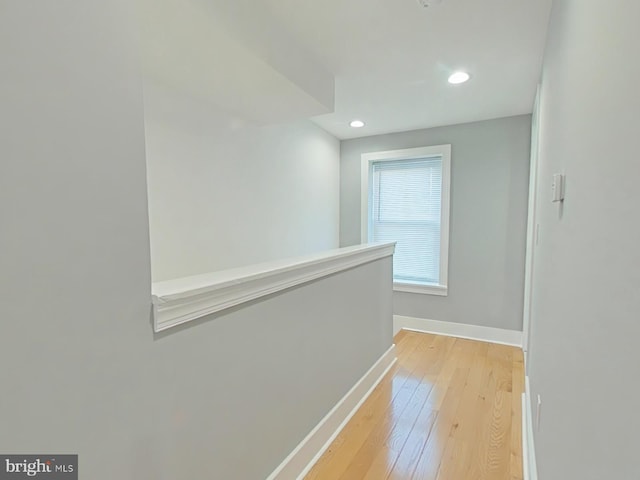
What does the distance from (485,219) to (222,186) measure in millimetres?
2637

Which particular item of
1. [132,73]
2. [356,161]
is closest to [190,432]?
[132,73]

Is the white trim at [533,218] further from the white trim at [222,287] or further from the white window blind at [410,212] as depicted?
the white trim at [222,287]

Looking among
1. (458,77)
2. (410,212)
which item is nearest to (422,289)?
(410,212)

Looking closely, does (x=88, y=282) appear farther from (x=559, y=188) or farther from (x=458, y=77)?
(x=458, y=77)

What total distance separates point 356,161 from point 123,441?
11.9 ft

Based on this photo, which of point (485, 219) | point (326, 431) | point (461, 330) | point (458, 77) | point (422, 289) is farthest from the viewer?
point (422, 289)

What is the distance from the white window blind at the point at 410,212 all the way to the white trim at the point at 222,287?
227cm

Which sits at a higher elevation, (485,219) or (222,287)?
(485,219)

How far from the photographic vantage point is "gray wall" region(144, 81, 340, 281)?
1969 mm

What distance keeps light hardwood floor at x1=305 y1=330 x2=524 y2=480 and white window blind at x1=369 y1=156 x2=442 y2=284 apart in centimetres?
111

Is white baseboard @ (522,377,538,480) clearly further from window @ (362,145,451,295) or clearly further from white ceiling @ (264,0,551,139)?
white ceiling @ (264,0,551,139)

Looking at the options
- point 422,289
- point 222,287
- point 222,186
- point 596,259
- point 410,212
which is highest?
point 222,186

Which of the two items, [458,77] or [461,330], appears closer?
[458,77]

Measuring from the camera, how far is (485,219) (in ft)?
11.0
